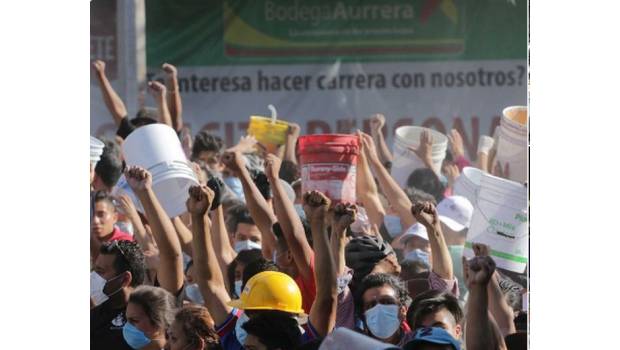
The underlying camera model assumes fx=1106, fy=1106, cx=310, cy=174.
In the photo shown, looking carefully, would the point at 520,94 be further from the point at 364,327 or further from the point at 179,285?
the point at 179,285

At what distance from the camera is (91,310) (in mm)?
4980

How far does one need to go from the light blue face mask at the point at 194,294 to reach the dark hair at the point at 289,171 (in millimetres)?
640

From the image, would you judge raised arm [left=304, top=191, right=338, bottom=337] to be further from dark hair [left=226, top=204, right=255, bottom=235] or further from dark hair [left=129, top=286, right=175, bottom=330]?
dark hair [left=129, top=286, right=175, bottom=330]

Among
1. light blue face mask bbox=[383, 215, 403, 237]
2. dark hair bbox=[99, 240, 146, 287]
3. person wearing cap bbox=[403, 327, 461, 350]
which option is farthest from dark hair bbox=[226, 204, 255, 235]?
person wearing cap bbox=[403, 327, 461, 350]

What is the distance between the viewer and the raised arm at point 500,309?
501 centimetres

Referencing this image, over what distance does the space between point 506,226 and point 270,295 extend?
1.21 meters

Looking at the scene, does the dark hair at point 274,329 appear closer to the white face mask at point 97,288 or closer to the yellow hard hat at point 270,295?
the yellow hard hat at point 270,295

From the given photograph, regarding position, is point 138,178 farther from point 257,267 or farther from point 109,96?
point 257,267

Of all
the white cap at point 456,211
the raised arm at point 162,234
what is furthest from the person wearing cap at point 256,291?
the white cap at point 456,211

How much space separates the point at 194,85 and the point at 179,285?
919 mm

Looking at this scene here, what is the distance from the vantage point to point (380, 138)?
16.9 ft

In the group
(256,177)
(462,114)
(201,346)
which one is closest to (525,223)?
(462,114)

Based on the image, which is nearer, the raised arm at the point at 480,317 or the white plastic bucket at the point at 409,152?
the raised arm at the point at 480,317

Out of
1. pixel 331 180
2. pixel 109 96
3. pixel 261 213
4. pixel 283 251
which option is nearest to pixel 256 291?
pixel 283 251
